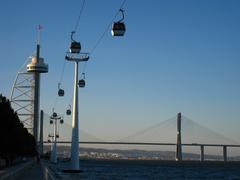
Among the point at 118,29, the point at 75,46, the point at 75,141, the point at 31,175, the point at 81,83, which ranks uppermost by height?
the point at 75,46

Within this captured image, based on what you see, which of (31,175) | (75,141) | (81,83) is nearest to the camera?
(75,141)

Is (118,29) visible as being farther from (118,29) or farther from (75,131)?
(75,131)

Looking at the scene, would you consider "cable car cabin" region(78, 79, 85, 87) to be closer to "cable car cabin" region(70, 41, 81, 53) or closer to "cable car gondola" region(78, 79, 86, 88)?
"cable car gondola" region(78, 79, 86, 88)

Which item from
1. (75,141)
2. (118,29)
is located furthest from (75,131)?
(118,29)

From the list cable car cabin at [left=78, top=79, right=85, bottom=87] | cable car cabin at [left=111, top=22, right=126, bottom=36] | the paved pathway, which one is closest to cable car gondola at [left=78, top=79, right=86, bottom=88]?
cable car cabin at [left=78, top=79, right=85, bottom=87]

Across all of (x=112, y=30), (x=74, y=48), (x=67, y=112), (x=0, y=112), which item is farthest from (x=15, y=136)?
(x=112, y=30)

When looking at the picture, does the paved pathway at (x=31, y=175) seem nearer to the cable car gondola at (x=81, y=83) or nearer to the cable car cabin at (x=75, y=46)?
the cable car gondola at (x=81, y=83)

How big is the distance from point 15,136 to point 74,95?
35058 mm

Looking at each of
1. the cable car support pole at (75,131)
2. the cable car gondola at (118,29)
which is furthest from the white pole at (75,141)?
the cable car gondola at (118,29)

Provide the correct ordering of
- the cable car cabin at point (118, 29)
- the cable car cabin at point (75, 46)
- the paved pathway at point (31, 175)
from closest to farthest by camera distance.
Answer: the cable car cabin at point (118, 29), the cable car cabin at point (75, 46), the paved pathway at point (31, 175)

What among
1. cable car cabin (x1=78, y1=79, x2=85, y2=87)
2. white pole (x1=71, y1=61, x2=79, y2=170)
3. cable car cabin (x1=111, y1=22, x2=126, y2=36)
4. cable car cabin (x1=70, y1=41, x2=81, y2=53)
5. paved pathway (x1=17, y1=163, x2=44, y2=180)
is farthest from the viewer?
paved pathway (x1=17, y1=163, x2=44, y2=180)

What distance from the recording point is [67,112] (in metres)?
55.2

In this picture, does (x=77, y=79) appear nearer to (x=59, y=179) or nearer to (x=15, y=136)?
(x=59, y=179)

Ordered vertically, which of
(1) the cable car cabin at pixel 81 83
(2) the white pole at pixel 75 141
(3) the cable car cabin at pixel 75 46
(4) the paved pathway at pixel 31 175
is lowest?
(4) the paved pathway at pixel 31 175
